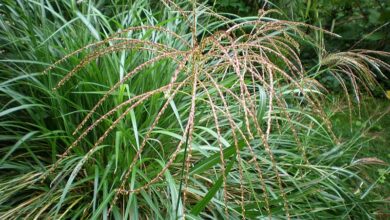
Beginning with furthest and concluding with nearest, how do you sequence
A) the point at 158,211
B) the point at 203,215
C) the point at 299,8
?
the point at 299,8
the point at 203,215
the point at 158,211

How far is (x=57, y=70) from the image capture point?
230 cm

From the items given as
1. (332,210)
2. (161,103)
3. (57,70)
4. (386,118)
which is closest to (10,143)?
(57,70)

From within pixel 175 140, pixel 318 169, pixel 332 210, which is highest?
pixel 175 140

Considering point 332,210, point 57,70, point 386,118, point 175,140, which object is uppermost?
point 57,70

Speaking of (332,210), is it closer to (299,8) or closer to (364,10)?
(299,8)

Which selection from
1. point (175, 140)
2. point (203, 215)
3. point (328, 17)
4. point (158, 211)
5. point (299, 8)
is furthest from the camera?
point (328, 17)

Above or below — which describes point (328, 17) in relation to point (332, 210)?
below

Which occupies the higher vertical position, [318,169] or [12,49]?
[12,49]

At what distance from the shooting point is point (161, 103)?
2.25 meters

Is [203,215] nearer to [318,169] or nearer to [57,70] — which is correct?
[318,169]

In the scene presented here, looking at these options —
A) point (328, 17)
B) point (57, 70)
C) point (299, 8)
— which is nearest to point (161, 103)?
point (57, 70)

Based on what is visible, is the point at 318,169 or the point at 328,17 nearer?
the point at 318,169

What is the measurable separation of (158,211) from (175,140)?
0.46 meters

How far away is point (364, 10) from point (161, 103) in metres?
3.58
